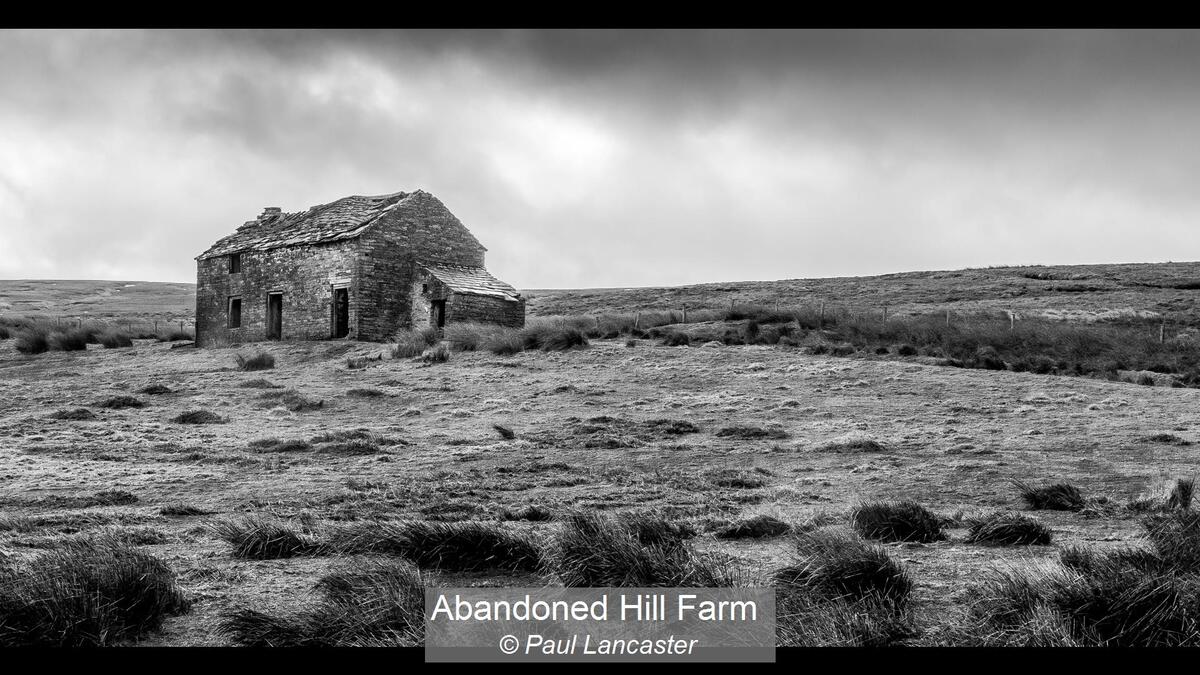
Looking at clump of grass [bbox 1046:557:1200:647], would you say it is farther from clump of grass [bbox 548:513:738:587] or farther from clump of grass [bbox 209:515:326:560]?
clump of grass [bbox 209:515:326:560]

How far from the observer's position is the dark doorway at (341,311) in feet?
106

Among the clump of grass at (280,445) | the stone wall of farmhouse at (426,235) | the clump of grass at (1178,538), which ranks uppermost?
the stone wall of farmhouse at (426,235)

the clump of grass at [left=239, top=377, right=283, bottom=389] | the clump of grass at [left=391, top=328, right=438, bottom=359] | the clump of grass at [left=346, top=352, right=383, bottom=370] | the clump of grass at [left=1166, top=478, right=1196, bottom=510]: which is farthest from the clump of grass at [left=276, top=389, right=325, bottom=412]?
the clump of grass at [left=1166, top=478, right=1196, bottom=510]

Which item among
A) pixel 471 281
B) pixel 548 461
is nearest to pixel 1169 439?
pixel 548 461

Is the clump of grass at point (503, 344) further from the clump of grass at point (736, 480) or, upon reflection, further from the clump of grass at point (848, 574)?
the clump of grass at point (848, 574)

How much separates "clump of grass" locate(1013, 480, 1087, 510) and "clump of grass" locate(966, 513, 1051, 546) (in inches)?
73.3

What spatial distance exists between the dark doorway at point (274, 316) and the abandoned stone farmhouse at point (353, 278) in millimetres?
37

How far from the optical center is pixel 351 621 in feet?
17.6

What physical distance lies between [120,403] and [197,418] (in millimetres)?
2999

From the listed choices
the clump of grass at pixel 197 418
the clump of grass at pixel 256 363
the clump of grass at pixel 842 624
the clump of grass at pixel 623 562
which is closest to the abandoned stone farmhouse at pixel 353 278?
the clump of grass at pixel 256 363

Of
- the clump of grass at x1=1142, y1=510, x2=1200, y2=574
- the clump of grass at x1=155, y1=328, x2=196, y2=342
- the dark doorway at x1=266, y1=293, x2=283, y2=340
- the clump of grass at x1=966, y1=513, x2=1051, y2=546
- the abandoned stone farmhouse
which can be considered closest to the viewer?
the clump of grass at x1=1142, y1=510, x2=1200, y2=574

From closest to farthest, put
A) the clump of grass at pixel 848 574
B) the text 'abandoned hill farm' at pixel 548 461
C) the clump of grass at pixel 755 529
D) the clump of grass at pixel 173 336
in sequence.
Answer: the text 'abandoned hill farm' at pixel 548 461 < the clump of grass at pixel 848 574 < the clump of grass at pixel 755 529 < the clump of grass at pixel 173 336

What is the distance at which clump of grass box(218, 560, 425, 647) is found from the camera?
5.21m

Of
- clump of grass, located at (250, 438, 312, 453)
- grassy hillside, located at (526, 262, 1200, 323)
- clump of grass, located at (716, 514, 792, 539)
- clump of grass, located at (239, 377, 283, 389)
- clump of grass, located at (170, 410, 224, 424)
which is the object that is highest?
grassy hillside, located at (526, 262, 1200, 323)
